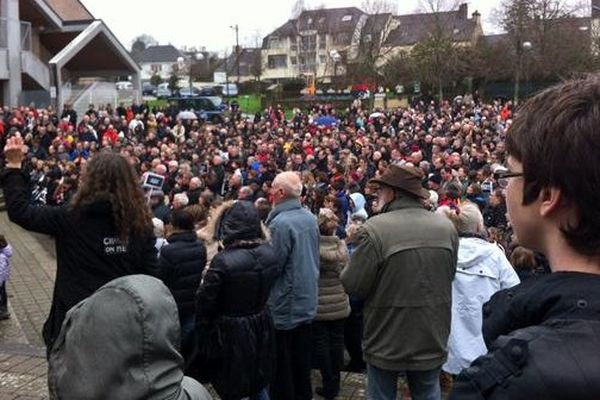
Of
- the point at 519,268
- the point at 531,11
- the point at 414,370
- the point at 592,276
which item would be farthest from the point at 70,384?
the point at 531,11

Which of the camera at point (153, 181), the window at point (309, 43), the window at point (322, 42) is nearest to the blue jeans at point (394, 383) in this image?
the camera at point (153, 181)

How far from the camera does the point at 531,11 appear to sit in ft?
136

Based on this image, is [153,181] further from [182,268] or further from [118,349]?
[118,349]

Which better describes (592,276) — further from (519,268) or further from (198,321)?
(519,268)

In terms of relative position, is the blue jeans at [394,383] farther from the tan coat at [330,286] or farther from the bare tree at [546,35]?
the bare tree at [546,35]

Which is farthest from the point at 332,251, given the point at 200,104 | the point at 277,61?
the point at 277,61

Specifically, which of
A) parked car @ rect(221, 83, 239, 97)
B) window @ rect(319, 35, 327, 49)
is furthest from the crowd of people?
window @ rect(319, 35, 327, 49)

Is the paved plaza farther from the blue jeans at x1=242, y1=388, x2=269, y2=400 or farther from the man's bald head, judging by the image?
the man's bald head

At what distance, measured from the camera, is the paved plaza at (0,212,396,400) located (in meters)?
5.66

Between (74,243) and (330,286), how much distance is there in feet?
7.94

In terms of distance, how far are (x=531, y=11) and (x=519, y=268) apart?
4028cm

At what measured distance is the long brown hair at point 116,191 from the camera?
397cm

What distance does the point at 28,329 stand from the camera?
7.83m

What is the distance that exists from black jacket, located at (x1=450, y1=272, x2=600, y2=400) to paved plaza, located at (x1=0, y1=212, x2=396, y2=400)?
455 centimetres
